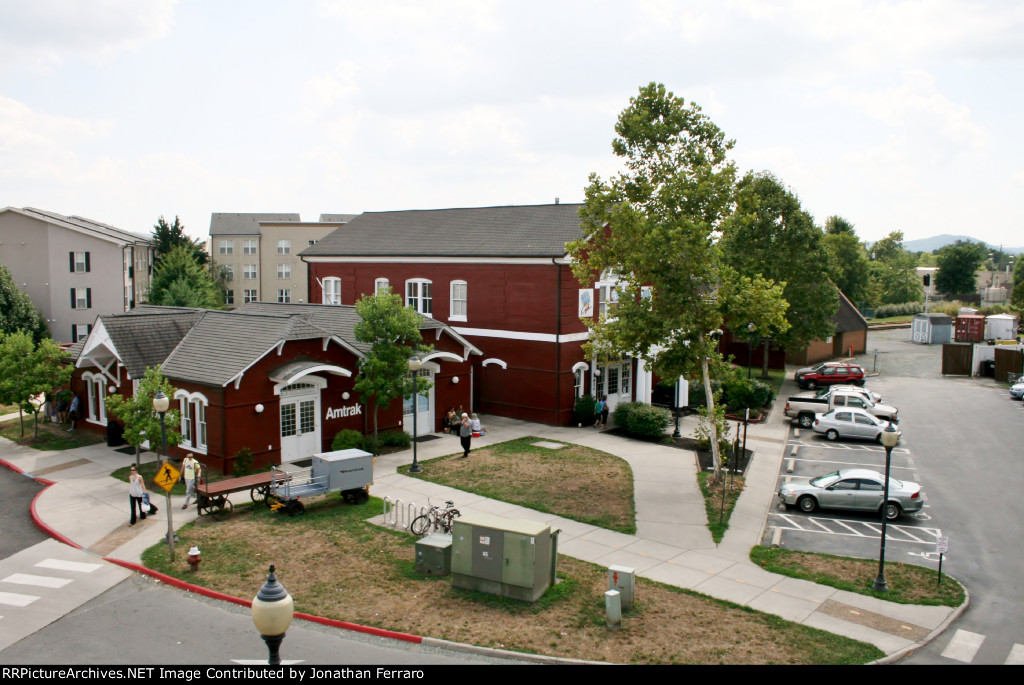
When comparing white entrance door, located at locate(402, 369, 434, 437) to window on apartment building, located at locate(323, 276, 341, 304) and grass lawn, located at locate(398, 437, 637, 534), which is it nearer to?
grass lawn, located at locate(398, 437, 637, 534)

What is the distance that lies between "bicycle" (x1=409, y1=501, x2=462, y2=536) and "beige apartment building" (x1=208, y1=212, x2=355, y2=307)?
220 feet

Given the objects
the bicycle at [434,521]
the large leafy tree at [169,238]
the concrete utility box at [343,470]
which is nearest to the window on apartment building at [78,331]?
the large leafy tree at [169,238]

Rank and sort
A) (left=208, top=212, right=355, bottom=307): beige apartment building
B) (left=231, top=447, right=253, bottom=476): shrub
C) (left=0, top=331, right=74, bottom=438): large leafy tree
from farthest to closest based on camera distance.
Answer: (left=208, top=212, right=355, bottom=307): beige apartment building, (left=0, top=331, right=74, bottom=438): large leafy tree, (left=231, top=447, right=253, bottom=476): shrub

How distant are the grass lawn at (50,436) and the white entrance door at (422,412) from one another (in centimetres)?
1209

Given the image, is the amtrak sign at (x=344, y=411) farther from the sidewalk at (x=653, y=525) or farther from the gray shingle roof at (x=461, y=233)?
the gray shingle roof at (x=461, y=233)

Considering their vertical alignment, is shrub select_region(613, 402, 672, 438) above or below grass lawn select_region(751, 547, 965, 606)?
above

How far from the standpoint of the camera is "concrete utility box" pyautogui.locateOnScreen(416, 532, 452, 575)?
52.5 feet

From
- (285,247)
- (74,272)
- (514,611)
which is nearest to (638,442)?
(514,611)

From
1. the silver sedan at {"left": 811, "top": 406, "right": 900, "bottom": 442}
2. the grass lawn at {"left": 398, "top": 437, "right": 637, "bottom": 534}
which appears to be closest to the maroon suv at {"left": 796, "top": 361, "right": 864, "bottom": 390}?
the silver sedan at {"left": 811, "top": 406, "right": 900, "bottom": 442}

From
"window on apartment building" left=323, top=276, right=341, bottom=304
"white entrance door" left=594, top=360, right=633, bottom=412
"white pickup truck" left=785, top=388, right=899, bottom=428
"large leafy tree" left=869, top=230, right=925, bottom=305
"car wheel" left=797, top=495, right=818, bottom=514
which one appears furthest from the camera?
"large leafy tree" left=869, top=230, right=925, bottom=305

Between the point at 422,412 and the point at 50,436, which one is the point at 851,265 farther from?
the point at 50,436

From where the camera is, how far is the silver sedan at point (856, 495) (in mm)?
21469

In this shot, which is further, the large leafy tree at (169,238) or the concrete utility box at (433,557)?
the large leafy tree at (169,238)

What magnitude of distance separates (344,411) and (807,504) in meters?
16.0
